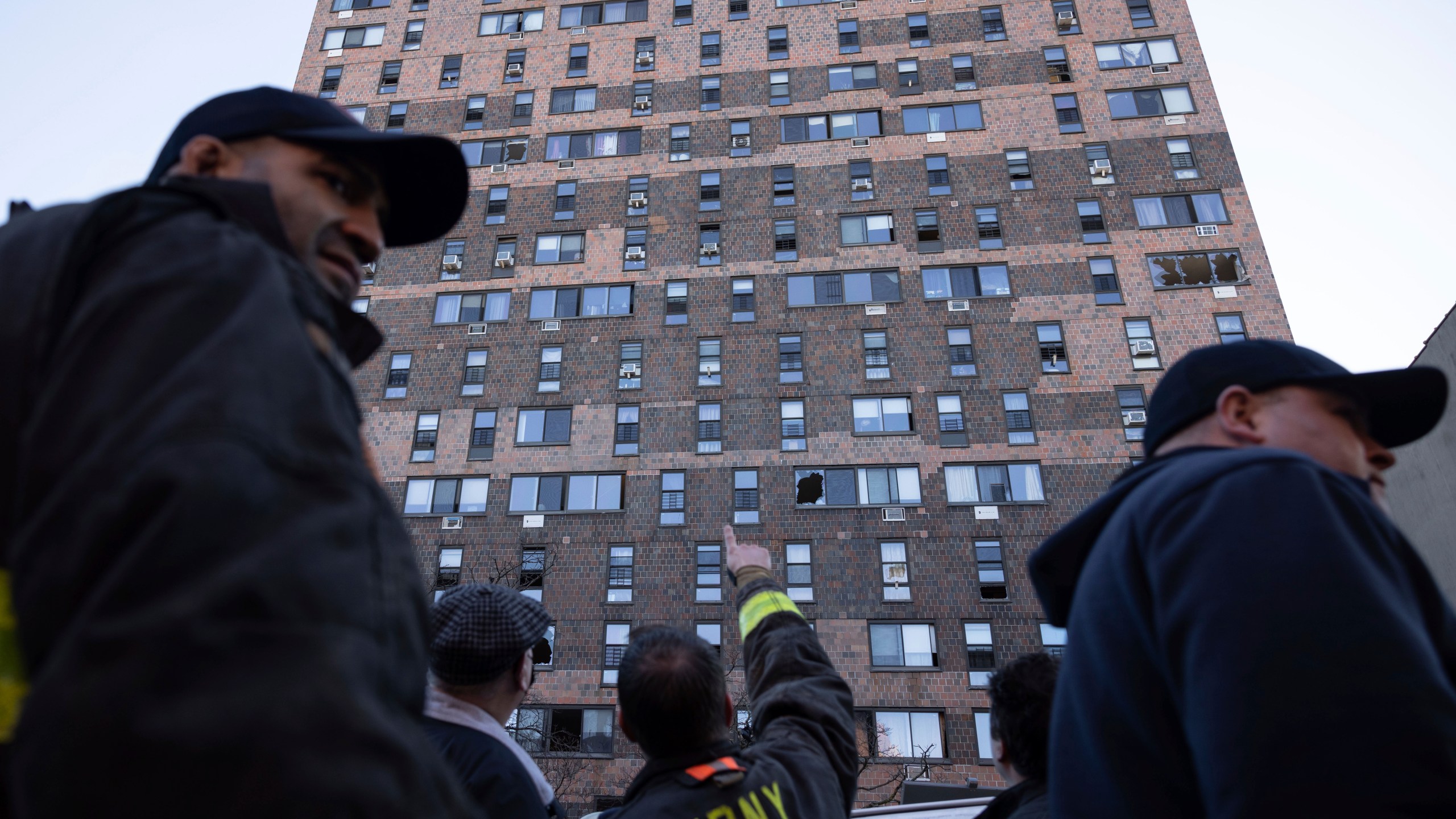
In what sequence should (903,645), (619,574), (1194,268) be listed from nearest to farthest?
(903,645) < (619,574) < (1194,268)

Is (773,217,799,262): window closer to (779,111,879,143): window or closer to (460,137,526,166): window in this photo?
(779,111,879,143): window

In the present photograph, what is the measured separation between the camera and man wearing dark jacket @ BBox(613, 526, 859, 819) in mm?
2555

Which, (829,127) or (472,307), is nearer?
(472,307)

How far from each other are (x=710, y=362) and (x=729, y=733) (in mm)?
26592

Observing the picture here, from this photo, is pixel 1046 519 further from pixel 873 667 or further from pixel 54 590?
pixel 54 590

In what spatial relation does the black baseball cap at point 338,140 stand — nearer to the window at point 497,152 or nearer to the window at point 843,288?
the window at point 843,288

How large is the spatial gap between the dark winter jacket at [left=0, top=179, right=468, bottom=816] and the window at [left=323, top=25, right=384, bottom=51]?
41553mm

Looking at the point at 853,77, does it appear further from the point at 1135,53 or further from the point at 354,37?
the point at 354,37

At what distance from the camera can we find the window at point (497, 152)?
33.7 m

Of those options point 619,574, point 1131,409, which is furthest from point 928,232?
point 619,574

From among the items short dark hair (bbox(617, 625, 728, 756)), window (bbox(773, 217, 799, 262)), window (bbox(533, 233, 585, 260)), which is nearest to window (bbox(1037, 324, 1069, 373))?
window (bbox(773, 217, 799, 262))

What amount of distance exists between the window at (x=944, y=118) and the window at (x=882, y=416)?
37.8 ft

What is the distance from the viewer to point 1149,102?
3175cm

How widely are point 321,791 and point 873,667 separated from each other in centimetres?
2531
